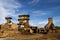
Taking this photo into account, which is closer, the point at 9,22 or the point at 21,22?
the point at 21,22

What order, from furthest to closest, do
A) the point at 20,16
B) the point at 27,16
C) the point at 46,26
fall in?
the point at 46,26 → the point at 20,16 → the point at 27,16

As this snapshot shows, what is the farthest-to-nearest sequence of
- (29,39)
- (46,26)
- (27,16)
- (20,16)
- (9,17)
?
(9,17) → (46,26) → (20,16) → (27,16) → (29,39)

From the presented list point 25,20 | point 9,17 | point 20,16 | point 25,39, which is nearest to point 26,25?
point 25,20

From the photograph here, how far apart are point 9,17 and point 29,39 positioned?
13126mm

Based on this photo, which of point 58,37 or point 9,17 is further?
point 9,17

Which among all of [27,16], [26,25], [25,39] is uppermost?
[27,16]

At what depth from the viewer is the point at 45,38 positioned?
7.40 meters

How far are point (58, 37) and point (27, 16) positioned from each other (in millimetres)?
9095

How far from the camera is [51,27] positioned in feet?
62.3

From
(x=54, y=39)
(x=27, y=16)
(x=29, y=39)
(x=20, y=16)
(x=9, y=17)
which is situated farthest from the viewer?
(x=9, y=17)

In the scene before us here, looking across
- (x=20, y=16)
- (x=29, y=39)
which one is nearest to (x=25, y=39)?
(x=29, y=39)

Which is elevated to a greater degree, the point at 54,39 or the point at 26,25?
the point at 26,25

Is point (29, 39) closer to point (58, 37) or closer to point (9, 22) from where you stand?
point (58, 37)

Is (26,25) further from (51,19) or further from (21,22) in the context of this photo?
(51,19)
